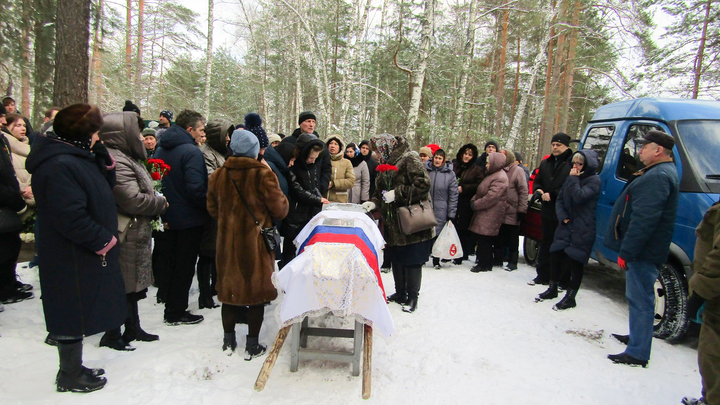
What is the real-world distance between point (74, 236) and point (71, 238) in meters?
0.03

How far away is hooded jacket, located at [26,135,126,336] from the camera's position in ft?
8.17

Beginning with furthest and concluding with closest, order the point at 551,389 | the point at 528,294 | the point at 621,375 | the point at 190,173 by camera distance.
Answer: the point at 528,294 → the point at 190,173 → the point at 621,375 → the point at 551,389

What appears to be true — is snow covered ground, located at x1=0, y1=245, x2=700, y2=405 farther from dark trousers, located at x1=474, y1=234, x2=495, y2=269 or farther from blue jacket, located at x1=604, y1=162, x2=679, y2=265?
dark trousers, located at x1=474, y1=234, x2=495, y2=269

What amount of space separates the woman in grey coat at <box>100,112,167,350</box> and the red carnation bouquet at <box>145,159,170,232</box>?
82 millimetres

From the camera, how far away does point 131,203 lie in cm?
321

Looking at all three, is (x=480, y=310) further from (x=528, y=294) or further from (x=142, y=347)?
(x=142, y=347)

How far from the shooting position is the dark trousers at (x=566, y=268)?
187 inches

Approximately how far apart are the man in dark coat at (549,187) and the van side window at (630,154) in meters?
0.69

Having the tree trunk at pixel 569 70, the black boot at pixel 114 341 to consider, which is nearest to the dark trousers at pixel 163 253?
the black boot at pixel 114 341

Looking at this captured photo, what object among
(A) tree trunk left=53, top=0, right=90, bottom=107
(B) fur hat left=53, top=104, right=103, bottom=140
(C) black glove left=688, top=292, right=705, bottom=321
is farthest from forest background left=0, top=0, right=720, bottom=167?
(C) black glove left=688, top=292, right=705, bottom=321

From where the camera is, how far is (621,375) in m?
3.38

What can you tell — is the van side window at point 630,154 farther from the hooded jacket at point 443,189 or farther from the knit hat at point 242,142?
the knit hat at point 242,142

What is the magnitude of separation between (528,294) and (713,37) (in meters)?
13.0

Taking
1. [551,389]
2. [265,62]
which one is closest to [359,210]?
[551,389]
